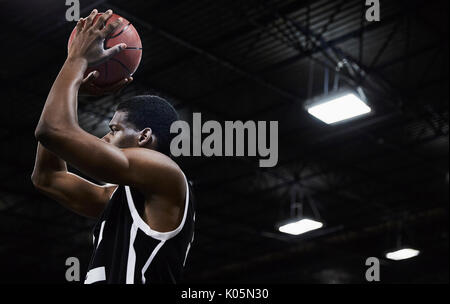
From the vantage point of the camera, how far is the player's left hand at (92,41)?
2.59m

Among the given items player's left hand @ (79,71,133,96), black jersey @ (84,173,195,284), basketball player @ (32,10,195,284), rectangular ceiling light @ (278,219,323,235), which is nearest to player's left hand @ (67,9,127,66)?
basketball player @ (32,10,195,284)

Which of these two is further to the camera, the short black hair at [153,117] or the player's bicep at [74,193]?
the player's bicep at [74,193]

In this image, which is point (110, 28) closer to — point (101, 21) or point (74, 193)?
point (101, 21)

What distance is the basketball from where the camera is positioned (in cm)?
288

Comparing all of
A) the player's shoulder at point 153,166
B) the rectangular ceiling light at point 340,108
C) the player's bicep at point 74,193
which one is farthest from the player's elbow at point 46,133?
the rectangular ceiling light at point 340,108

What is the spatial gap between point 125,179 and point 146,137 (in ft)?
1.04

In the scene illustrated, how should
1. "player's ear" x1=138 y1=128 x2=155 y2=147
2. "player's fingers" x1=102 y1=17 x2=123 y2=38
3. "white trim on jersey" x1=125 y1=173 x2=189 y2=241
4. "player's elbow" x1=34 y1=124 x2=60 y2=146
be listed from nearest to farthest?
1. "player's elbow" x1=34 y1=124 x2=60 y2=146
2. "white trim on jersey" x1=125 y1=173 x2=189 y2=241
3. "player's fingers" x1=102 y1=17 x2=123 y2=38
4. "player's ear" x1=138 y1=128 x2=155 y2=147

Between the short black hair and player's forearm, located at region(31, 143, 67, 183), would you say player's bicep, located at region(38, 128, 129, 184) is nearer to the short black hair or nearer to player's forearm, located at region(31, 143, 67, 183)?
the short black hair

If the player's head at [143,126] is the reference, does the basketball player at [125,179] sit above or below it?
below

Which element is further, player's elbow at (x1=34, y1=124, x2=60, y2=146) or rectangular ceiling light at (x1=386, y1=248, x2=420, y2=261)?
rectangular ceiling light at (x1=386, y1=248, x2=420, y2=261)

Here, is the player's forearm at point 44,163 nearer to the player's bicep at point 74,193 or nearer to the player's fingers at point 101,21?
the player's bicep at point 74,193

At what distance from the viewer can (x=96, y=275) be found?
250 cm

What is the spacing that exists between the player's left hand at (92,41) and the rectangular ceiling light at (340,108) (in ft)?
22.1

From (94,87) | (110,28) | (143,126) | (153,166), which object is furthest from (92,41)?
(153,166)
